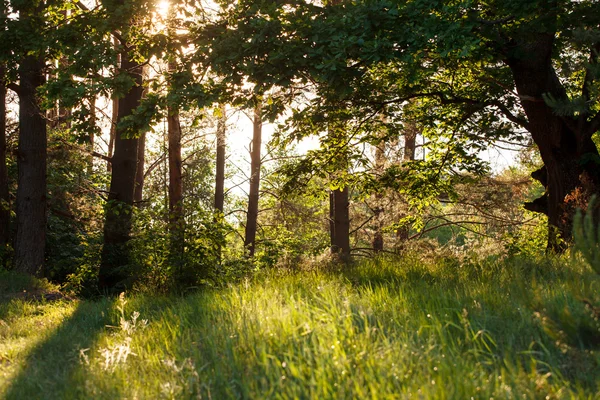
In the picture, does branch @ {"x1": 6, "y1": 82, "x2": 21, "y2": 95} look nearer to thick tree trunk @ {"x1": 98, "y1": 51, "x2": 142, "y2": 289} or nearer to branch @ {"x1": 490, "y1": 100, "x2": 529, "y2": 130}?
thick tree trunk @ {"x1": 98, "y1": 51, "x2": 142, "y2": 289}

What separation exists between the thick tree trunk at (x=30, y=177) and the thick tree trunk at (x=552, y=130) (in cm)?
1207

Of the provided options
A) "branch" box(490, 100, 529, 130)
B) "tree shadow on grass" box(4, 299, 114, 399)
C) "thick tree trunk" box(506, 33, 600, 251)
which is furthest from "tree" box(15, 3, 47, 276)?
"thick tree trunk" box(506, 33, 600, 251)

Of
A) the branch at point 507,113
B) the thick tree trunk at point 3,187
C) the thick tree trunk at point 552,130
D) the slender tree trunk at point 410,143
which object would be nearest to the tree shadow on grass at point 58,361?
the thick tree trunk at point 552,130

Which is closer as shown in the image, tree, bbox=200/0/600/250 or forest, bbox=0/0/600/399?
forest, bbox=0/0/600/399

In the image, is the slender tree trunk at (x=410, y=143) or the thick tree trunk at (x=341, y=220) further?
the slender tree trunk at (x=410, y=143)

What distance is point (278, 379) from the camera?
3.84 m

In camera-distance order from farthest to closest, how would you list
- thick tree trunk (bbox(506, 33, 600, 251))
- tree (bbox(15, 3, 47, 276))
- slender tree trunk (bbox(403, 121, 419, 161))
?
slender tree trunk (bbox(403, 121, 419, 161)), tree (bbox(15, 3, 47, 276)), thick tree trunk (bbox(506, 33, 600, 251))

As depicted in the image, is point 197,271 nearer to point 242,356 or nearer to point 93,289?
point 93,289

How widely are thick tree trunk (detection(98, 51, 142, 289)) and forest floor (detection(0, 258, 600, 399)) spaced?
6760 millimetres

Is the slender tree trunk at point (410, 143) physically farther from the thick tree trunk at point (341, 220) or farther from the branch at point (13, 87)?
the branch at point (13, 87)

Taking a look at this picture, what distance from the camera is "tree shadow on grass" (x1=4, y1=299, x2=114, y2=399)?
15.4 ft

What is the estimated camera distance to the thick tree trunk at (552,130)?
12625mm

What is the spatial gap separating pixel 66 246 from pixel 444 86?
13421 millimetres

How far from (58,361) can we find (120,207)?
9.11 m
